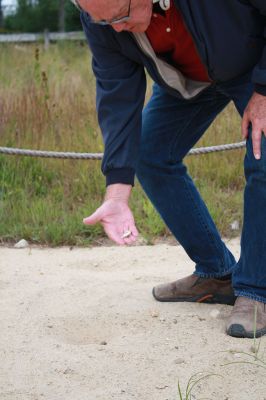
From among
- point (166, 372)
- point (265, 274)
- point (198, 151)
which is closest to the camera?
point (166, 372)

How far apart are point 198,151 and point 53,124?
1405mm

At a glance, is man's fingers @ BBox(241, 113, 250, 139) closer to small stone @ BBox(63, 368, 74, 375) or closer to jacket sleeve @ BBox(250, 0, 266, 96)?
jacket sleeve @ BBox(250, 0, 266, 96)

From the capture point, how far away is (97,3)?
219 cm

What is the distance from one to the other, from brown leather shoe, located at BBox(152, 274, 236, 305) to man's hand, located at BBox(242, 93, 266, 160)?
0.74 m

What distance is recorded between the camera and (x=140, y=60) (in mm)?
2551

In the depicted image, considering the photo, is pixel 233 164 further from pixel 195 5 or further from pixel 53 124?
pixel 195 5

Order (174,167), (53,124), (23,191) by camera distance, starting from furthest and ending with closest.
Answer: (53,124) → (23,191) → (174,167)

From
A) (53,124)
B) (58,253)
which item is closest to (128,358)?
(58,253)

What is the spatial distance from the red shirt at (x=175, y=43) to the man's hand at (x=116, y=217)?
48cm

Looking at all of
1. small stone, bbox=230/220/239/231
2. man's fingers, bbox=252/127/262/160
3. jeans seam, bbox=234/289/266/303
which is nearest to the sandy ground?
jeans seam, bbox=234/289/266/303

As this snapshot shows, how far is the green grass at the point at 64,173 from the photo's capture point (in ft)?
13.8

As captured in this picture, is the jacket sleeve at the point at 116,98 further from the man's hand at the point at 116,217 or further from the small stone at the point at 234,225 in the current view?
the small stone at the point at 234,225

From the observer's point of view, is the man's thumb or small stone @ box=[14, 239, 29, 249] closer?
the man's thumb

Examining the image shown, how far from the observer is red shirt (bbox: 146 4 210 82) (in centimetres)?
240
